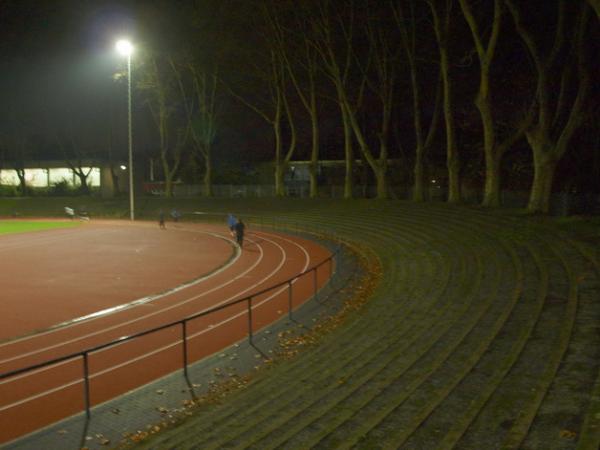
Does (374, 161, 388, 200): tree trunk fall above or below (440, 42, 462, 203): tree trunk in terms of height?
below

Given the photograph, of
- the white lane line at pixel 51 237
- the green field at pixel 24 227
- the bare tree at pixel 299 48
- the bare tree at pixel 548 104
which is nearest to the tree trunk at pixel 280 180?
the bare tree at pixel 299 48

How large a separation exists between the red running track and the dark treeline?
422 inches

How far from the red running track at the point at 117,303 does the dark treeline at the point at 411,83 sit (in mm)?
10709

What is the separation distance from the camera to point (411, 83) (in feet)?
123

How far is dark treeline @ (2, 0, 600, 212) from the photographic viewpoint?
70.2 feet

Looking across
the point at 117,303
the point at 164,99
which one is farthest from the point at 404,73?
the point at 117,303

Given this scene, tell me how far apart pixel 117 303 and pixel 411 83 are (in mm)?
29319

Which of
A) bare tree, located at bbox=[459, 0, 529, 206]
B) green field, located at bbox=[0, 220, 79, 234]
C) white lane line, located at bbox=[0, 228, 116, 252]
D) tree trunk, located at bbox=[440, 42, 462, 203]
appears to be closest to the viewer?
bare tree, located at bbox=[459, 0, 529, 206]

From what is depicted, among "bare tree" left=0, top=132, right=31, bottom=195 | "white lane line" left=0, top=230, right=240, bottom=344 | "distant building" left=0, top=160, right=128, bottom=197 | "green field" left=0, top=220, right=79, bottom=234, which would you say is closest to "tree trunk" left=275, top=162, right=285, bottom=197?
"green field" left=0, top=220, right=79, bottom=234

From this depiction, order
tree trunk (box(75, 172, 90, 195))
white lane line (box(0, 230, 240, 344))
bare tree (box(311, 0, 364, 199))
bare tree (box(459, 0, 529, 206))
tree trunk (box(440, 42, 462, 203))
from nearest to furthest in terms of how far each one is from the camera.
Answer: white lane line (box(0, 230, 240, 344)), bare tree (box(459, 0, 529, 206)), tree trunk (box(440, 42, 462, 203)), bare tree (box(311, 0, 364, 199)), tree trunk (box(75, 172, 90, 195))

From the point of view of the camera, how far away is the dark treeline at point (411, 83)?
2141 centimetres

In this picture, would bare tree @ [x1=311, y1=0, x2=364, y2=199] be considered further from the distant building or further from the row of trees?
the distant building

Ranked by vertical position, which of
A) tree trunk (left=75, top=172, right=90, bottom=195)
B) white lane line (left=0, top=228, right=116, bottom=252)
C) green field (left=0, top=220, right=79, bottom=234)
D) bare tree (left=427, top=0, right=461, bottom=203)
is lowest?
green field (left=0, top=220, right=79, bottom=234)

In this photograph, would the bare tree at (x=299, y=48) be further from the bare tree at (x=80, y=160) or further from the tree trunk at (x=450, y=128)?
the bare tree at (x=80, y=160)
